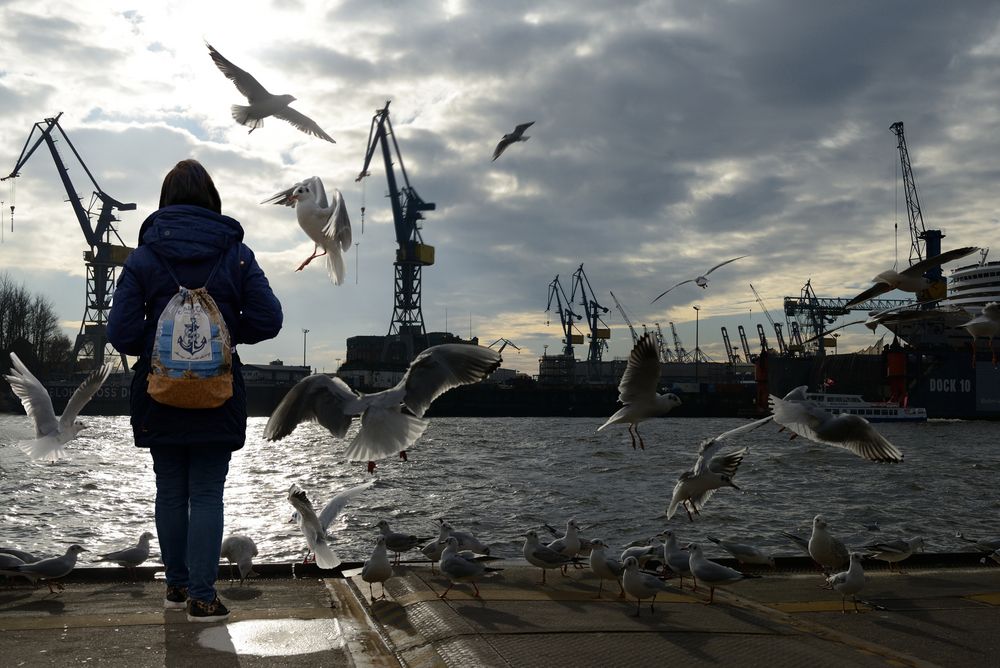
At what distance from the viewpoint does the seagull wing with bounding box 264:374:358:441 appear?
17.1 feet

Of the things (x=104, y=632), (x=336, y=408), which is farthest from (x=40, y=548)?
(x=104, y=632)

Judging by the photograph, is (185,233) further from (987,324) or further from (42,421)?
(987,324)

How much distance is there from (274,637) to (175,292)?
1276 millimetres

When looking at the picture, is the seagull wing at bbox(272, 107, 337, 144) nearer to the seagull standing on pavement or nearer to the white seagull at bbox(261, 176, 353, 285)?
the white seagull at bbox(261, 176, 353, 285)

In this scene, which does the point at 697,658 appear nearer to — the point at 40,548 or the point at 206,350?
the point at 206,350

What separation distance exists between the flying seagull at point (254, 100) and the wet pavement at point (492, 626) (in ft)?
10.5

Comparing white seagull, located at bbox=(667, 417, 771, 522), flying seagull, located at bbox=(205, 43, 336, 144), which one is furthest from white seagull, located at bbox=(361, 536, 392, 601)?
flying seagull, located at bbox=(205, 43, 336, 144)

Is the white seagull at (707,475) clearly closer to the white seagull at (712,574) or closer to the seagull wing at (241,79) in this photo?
the white seagull at (712,574)

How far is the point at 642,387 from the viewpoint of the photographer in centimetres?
720

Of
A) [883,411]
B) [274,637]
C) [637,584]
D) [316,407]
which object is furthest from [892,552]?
[883,411]

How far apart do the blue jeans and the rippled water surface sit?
6.05 metres

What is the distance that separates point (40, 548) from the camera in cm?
1011

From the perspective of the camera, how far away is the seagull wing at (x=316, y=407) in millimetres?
5199

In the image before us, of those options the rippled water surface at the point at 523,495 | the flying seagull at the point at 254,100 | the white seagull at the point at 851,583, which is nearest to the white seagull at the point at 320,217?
the flying seagull at the point at 254,100
